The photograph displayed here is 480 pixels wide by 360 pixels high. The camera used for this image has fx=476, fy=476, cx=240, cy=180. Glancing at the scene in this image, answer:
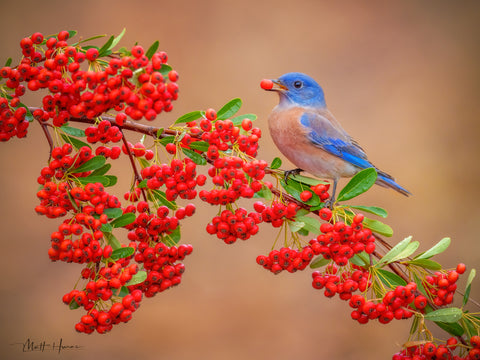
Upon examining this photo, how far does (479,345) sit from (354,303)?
14.4 inches

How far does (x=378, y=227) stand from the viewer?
149 centimetres

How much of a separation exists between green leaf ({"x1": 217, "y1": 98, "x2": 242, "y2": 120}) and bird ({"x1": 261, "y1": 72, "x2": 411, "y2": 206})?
563 millimetres

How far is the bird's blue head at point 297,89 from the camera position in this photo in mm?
2143

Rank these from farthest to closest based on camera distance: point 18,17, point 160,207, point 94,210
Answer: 1. point 18,17
2. point 160,207
3. point 94,210

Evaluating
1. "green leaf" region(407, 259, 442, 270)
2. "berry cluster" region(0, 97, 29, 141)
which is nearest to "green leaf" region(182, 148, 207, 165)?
"berry cluster" region(0, 97, 29, 141)

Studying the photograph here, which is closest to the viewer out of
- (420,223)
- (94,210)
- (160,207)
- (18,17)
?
(94,210)

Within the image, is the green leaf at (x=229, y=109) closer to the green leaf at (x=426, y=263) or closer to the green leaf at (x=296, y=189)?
the green leaf at (x=296, y=189)

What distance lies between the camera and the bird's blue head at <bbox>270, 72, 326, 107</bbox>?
7.03 feet

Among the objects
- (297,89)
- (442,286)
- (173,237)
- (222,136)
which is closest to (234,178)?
(222,136)

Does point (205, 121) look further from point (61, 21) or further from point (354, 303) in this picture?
point (61, 21)

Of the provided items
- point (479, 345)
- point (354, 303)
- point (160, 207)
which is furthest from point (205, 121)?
point (479, 345)

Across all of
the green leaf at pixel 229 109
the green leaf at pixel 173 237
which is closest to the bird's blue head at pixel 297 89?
the green leaf at pixel 229 109

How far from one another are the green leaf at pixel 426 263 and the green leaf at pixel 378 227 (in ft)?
0.40

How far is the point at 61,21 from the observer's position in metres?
3.71
